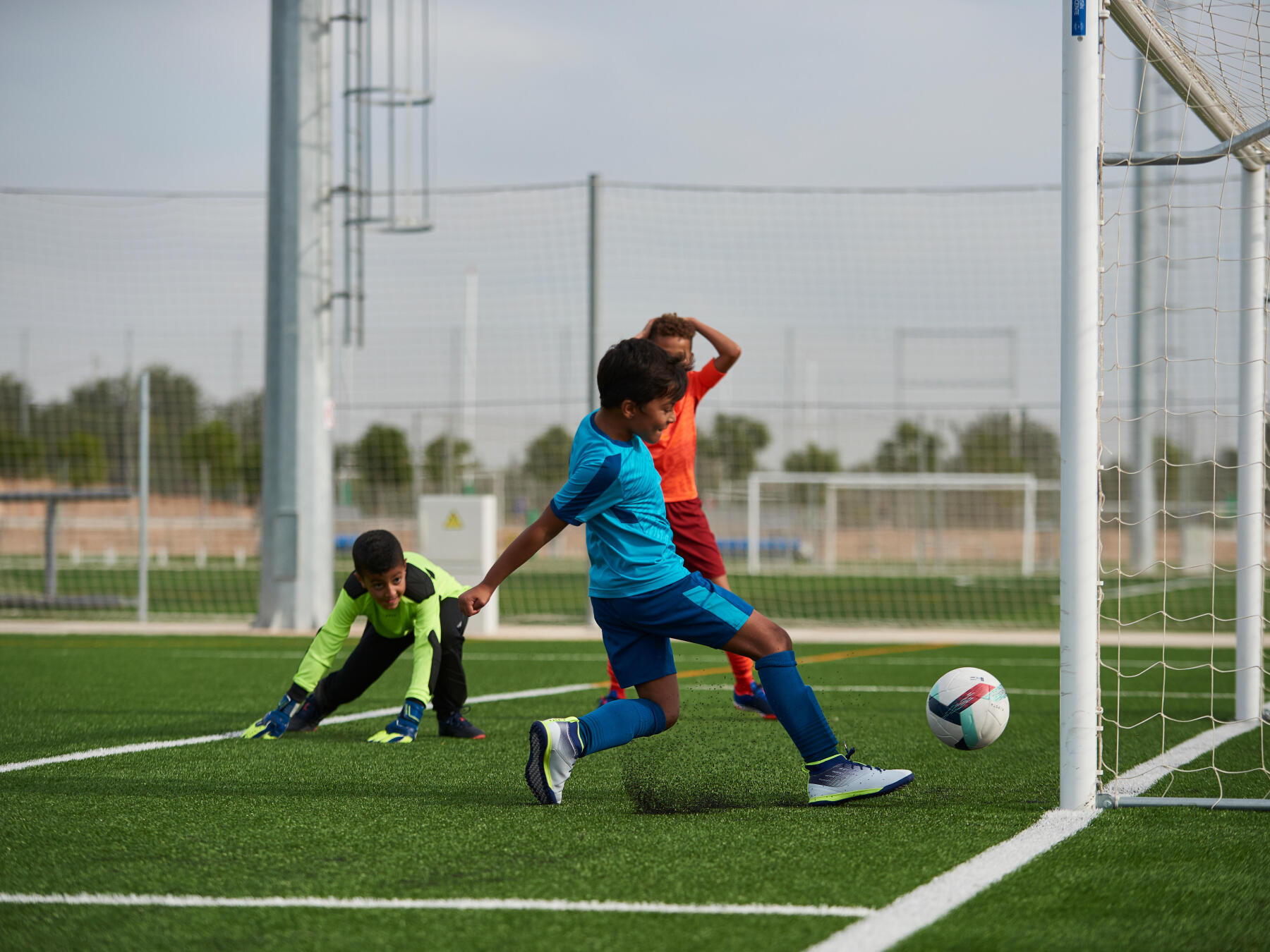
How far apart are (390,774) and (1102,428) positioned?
2786mm

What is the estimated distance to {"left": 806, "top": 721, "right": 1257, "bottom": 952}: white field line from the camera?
8.36 feet

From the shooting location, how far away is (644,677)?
4.14m

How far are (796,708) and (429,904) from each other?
150cm

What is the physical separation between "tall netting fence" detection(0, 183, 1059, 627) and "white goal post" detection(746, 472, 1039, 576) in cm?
322

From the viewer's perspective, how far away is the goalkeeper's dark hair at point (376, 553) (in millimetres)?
5133

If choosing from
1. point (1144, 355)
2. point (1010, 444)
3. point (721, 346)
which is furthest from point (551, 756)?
point (1144, 355)

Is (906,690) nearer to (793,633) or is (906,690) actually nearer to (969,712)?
(969,712)

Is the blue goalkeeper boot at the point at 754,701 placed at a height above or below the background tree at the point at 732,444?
below

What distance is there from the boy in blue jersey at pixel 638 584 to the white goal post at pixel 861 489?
15.3 m

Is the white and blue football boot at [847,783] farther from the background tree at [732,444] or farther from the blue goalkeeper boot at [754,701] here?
the background tree at [732,444]

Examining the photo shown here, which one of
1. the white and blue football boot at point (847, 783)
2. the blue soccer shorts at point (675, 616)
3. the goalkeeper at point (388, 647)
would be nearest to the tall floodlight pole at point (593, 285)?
the goalkeeper at point (388, 647)

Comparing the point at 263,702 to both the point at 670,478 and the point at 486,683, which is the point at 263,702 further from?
the point at 670,478

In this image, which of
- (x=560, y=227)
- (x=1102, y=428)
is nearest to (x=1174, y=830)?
(x=1102, y=428)

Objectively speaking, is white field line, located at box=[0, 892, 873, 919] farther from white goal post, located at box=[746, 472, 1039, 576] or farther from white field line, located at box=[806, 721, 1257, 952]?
white goal post, located at box=[746, 472, 1039, 576]
